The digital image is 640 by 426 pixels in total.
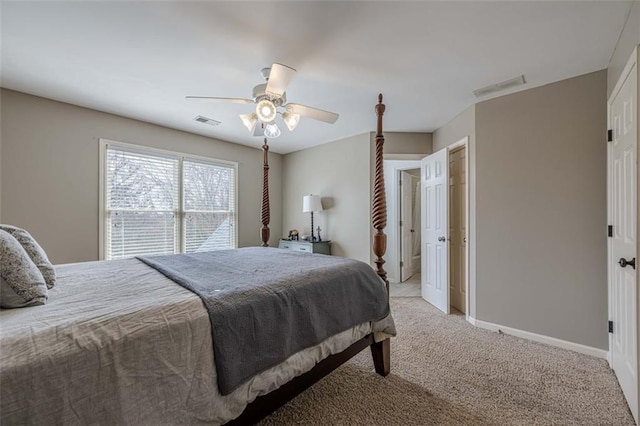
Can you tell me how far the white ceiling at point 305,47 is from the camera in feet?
5.54

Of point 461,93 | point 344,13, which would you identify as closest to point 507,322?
point 461,93

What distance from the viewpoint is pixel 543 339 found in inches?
102

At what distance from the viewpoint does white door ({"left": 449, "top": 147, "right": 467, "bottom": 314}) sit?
3527 millimetres

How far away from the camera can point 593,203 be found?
2.36 meters

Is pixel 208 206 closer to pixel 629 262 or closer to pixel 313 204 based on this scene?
pixel 313 204

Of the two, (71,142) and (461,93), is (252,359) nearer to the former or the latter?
(461,93)

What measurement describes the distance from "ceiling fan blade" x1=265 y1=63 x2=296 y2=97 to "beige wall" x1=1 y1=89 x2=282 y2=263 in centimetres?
260

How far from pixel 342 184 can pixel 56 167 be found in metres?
3.67

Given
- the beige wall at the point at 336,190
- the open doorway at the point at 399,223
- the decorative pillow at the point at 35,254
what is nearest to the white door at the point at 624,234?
the beige wall at the point at 336,190

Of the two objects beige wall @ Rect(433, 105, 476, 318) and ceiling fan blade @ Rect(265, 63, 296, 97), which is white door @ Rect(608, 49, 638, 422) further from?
ceiling fan blade @ Rect(265, 63, 296, 97)

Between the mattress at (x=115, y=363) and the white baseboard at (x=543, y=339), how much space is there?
8.48ft

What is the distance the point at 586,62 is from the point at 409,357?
9.43ft

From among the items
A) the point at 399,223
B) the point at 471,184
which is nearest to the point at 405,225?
the point at 399,223

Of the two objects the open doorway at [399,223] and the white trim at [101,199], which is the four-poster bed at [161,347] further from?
the open doorway at [399,223]
